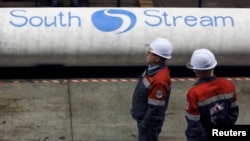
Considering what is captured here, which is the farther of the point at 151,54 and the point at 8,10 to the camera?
the point at 8,10

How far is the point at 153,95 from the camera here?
269 inches

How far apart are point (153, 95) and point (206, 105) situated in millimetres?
999

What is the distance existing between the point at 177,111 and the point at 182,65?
7.01 feet

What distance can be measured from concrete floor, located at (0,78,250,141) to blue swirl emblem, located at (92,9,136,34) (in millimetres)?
1154

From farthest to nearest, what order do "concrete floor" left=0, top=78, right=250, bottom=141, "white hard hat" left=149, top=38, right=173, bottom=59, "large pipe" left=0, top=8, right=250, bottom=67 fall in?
"large pipe" left=0, top=8, right=250, bottom=67
"concrete floor" left=0, top=78, right=250, bottom=141
"white hard hat" left=149, top=38, right=173, bottom=59

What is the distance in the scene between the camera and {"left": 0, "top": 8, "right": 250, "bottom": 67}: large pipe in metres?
11.5

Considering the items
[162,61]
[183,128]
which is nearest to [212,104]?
[162,61]

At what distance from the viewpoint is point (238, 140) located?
570 centimetres

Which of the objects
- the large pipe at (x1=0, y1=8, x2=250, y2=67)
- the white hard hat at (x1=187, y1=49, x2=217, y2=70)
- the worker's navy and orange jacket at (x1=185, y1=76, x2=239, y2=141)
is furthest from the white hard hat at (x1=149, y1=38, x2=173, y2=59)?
the large pipe at (x1=0, y1=8, x2=250, y2=67)

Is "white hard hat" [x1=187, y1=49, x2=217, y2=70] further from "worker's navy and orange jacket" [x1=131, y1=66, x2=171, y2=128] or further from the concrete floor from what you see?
the concrete floor

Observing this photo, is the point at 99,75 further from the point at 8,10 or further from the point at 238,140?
the point at 238,140

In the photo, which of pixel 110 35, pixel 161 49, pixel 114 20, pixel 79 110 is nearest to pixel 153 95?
pixel 161 49

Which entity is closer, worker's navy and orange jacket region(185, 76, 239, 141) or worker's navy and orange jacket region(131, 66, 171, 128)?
worker's navy and orange jacket region(185, 76, 239, 141)

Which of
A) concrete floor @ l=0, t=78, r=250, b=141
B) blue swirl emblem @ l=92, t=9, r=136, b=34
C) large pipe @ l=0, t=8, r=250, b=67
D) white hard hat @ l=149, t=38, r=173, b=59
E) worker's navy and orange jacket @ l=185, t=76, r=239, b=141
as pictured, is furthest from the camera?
blue swirl emblem @ l=92, t=9, r=136, b=34
